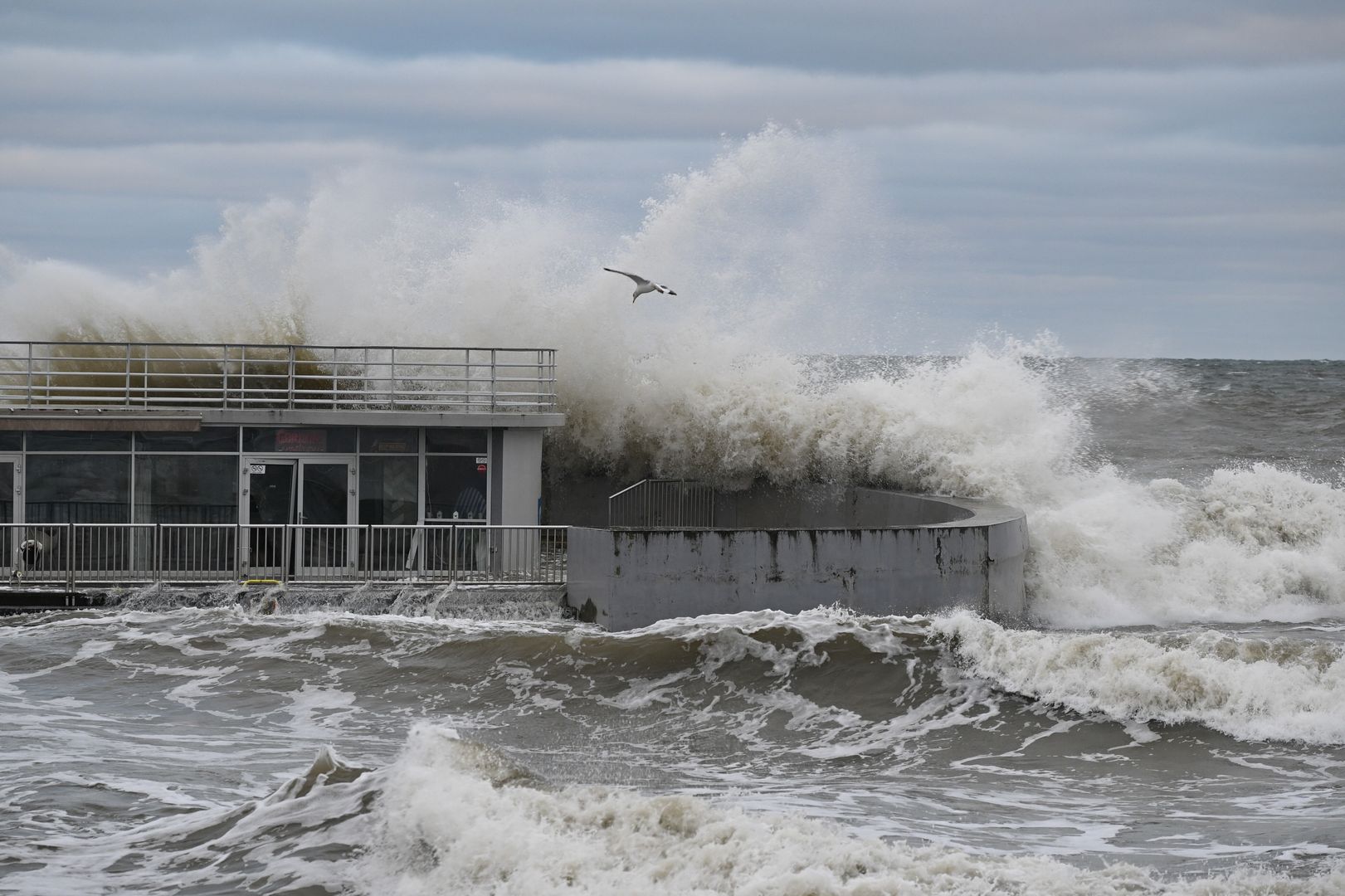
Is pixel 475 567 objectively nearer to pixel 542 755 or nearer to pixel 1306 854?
pixel 542 755

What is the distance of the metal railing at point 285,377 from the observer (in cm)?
2203

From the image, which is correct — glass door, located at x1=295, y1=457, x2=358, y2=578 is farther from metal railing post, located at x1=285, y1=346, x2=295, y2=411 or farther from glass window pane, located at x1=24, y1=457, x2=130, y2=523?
glass window pane, located at x1=24, y1=457, x2=130, y2=523

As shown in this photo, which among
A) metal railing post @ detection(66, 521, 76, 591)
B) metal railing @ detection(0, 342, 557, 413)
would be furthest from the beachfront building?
metal railing post @ detection(66, 521, 76, 591)

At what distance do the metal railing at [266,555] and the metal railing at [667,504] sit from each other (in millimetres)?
2167

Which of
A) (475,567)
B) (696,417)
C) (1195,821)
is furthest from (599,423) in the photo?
(1195,821)

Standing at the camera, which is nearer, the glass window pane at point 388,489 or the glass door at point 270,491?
the glass door at point 270,491

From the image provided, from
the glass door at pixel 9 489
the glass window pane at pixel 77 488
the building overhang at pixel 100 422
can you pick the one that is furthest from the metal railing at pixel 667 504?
the glass door at pixel 9 489

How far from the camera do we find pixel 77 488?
2108cm

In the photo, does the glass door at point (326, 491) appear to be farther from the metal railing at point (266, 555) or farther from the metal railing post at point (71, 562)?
the metal railing post at point (71, 562)

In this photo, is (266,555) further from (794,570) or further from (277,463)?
(794,570)

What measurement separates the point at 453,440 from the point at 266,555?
125 inches

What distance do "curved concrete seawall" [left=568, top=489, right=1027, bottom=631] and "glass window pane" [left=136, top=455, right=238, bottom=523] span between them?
687 cm

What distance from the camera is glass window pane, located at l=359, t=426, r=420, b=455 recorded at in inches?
836

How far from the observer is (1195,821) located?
1016 centimetres
